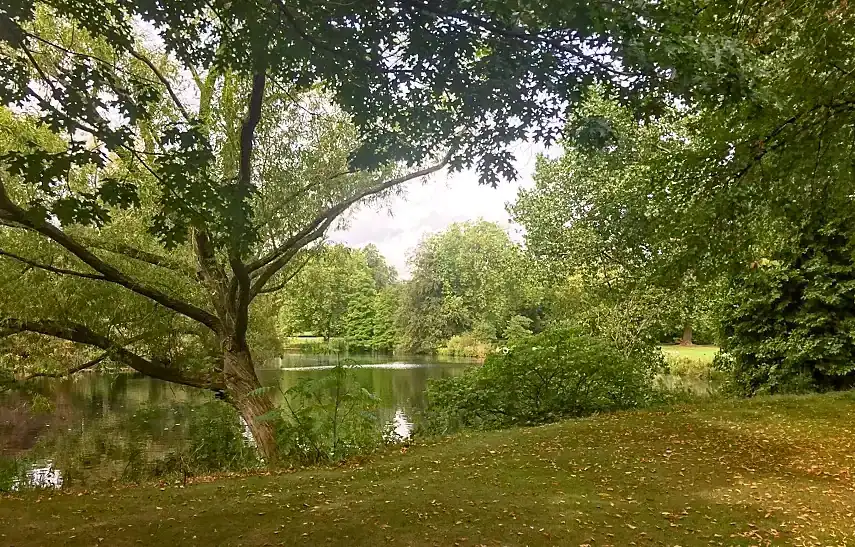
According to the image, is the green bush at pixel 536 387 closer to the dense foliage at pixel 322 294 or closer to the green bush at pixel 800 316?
the dense foliage at pixel 322 294

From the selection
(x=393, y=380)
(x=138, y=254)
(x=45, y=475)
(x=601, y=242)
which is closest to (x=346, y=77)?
(x=138, y=254)

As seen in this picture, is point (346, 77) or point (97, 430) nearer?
point (346, 77)

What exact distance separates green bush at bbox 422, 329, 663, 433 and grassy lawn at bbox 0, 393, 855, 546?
2.66 m

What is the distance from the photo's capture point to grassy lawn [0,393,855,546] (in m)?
4.04

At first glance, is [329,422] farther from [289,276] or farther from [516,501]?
[289,276]

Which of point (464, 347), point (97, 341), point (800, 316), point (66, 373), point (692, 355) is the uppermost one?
point (97, 341)

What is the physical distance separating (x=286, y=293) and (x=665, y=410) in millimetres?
7469

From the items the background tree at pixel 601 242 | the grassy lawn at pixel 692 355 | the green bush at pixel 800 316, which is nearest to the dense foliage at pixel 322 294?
the background tree at pixel 601 242

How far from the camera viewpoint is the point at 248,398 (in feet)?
29.6

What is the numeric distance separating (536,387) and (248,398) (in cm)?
466

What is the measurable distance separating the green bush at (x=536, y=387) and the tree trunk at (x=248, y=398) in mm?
2674

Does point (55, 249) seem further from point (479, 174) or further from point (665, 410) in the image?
point (665, 410)

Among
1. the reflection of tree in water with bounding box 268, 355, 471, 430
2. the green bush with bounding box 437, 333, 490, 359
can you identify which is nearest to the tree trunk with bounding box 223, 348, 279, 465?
the reflection of tree in water with bounding box 268, 355, 471, 430

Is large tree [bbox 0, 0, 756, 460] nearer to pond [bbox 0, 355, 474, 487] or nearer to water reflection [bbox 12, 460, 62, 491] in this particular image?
pond [bbox 0, 355, 474, 487]
